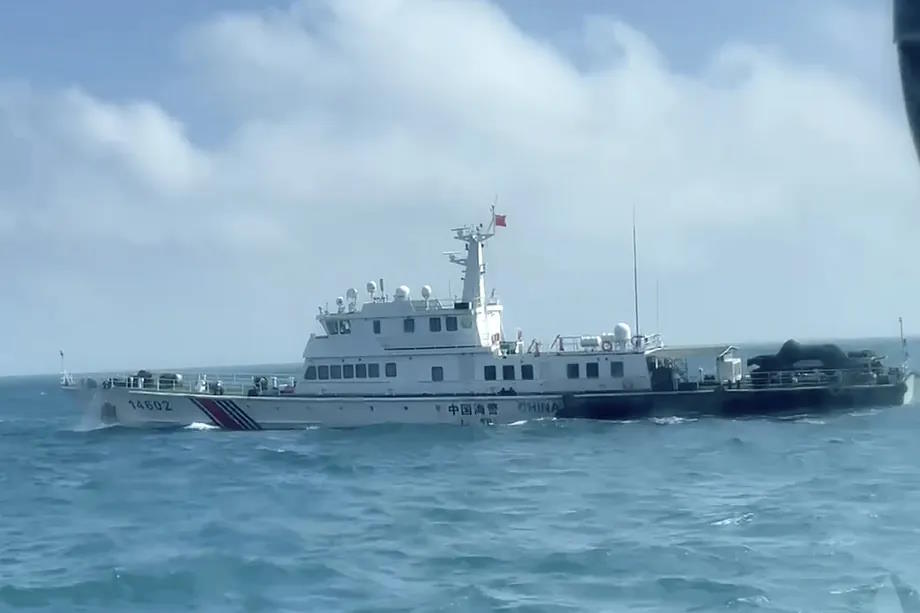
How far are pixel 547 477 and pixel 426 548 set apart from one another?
7529 millimetres

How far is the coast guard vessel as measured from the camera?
3131cm

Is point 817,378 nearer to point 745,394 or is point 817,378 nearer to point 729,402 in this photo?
point 745,394

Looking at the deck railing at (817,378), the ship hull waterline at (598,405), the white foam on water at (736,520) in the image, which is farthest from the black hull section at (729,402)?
the white foam on water at (736,520)

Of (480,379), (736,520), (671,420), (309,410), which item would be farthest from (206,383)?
(736,520)

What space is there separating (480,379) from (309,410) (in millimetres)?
5899

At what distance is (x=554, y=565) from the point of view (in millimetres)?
12984

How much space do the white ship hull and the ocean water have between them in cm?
213

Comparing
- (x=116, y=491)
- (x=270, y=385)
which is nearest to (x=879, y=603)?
(x=116, y=491)

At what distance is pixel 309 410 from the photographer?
32.2 meters

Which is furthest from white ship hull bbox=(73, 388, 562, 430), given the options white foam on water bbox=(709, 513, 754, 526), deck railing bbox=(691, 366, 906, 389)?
white foam on water bbox=(709, 513, 754, 526)

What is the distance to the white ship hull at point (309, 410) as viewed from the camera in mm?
31281

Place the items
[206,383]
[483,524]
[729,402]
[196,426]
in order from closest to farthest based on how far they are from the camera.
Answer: [483,524]
[729,402]
[196,426]
[206,383]

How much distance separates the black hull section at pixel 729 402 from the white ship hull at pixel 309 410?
131cm

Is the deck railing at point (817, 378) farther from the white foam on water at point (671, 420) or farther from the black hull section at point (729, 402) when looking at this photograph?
the white foam on water at point (671, 420)
